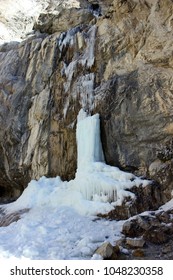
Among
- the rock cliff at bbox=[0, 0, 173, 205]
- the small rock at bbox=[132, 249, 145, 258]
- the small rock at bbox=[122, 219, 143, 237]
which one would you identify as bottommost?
the small rock at bbox=[132, 249, 145, 258]

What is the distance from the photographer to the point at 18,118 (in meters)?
15.4

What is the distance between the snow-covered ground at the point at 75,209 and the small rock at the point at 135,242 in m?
0.36

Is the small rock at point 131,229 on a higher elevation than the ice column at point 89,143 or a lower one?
lower

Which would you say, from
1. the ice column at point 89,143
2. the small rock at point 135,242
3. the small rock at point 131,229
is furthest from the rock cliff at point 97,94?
the small rock at point 135,242

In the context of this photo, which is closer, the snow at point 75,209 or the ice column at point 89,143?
the snow at point 75,209

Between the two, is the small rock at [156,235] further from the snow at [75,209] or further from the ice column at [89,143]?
the ice column at [89,143]

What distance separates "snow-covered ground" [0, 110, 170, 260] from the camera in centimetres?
694

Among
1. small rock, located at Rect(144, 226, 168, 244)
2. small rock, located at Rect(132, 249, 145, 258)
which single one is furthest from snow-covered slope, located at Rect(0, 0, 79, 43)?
small rock, located at Rect(132, 249, 145, 258)

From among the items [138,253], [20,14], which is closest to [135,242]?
[138,253]

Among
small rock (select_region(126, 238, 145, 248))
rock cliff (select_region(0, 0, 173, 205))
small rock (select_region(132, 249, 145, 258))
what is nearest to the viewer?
small rock (select_region(132, 249, 145, 258))

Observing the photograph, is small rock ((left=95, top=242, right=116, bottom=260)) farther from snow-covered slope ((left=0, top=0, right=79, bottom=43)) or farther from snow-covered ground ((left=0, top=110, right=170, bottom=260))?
snow-covered slope ((left=0, top=0, right=79, bottom=43))

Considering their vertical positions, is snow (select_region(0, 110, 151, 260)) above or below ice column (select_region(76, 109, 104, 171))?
below

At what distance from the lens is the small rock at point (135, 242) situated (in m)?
7.18
